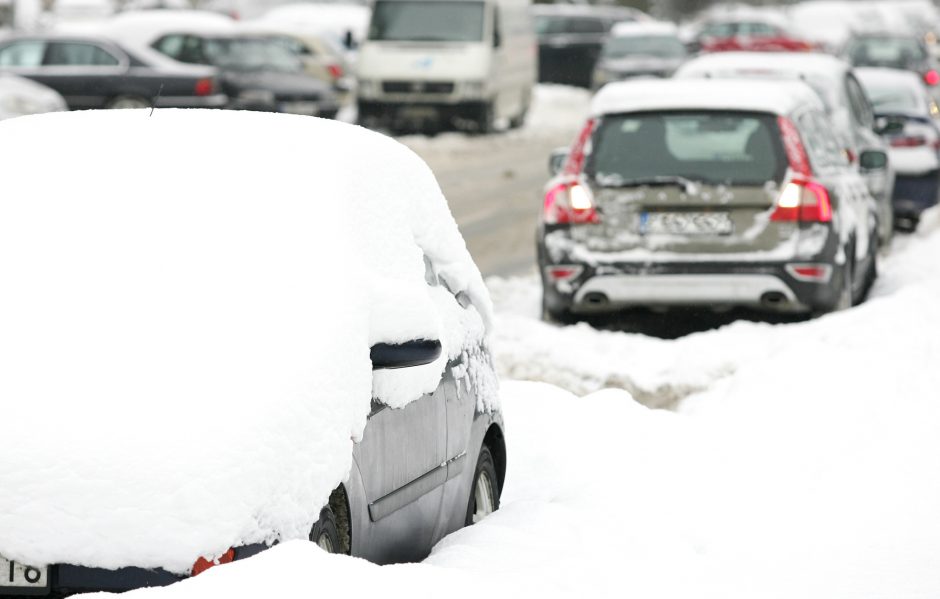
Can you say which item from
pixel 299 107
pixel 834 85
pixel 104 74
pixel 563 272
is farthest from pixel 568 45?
pixel 563 272

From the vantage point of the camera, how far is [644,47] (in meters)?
39.5

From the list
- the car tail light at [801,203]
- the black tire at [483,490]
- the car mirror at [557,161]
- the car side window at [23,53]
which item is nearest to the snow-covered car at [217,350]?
the black tire at [483,490]

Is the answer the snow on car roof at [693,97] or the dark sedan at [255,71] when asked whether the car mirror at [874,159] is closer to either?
the snow on car roof at [693,97]

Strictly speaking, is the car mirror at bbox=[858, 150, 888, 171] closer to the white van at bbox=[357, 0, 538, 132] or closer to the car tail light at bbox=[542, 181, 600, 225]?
the car tail light at bbox=[542, 181, 600, 225]

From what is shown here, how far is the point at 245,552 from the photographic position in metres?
4.61

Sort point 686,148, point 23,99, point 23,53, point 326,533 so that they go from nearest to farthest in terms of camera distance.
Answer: point 326,533, point 686,148, point 23,99, point 23,53

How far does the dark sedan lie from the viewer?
92.3 feet

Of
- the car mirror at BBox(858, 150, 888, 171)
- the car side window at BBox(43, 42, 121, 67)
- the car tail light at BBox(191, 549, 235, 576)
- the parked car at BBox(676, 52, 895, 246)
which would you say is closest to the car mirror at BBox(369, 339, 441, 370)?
the car tail light at BBox(191, 549, 235, 576)

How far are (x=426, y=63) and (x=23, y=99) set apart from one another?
7816mm

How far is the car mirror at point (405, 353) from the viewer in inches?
208

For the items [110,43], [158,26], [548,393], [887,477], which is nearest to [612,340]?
[548,393]

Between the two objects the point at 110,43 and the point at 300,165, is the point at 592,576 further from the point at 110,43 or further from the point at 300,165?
the point at 110,43

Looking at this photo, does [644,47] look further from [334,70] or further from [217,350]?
[217,350]

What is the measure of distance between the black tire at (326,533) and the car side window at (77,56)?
72.0 feet
